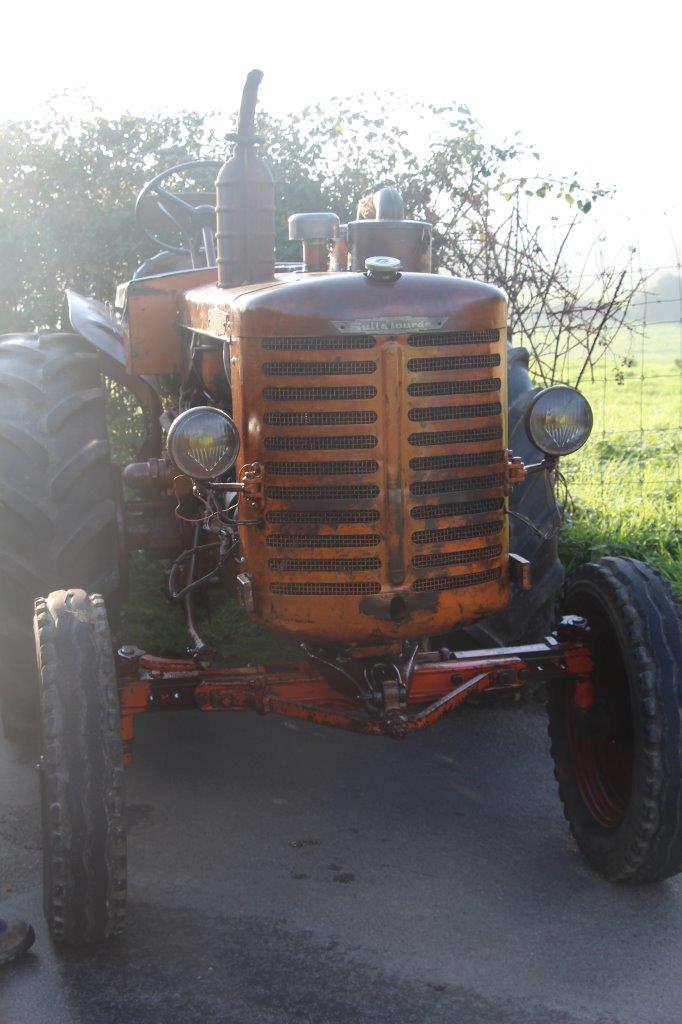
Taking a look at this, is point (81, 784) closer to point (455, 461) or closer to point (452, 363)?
point (455, 461)

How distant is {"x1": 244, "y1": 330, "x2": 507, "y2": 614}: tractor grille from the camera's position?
10.6ft

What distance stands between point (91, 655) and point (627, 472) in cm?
573

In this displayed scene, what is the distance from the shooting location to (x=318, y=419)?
3234 mm

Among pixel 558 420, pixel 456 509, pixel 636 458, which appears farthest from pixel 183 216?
pixel 636 458

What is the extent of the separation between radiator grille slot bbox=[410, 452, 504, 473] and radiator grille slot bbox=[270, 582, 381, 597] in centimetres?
30

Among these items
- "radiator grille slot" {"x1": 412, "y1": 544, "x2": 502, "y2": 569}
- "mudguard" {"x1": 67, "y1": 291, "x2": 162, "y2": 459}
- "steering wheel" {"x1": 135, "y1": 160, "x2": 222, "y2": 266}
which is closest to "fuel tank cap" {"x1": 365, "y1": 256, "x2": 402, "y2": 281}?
"radiator grille slot" {"x1": 412, "y1": 544, "x2": 502, "y2": 569}

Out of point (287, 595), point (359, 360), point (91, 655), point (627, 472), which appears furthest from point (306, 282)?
point (627, 472)

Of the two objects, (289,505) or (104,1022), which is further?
(289,505)

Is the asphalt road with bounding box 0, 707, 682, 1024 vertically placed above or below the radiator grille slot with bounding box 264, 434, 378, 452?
below

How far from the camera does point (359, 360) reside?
3195 millimetres

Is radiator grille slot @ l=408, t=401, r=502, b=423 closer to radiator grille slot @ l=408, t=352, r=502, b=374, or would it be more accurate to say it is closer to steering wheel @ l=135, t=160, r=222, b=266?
radiator grille slot @ l=408, t=352, r=502, b=374

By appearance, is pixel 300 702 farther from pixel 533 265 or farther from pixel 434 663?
pixel 533 265

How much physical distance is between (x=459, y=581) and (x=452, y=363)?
621mm

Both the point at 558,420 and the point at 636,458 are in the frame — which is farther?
the point at 636,458
